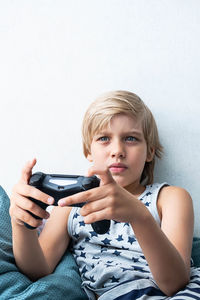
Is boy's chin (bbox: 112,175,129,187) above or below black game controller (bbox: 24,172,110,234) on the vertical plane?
below

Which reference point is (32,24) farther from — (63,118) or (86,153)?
Answer: (86,153)

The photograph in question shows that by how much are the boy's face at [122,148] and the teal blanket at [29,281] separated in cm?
31

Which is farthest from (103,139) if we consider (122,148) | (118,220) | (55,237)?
(118,220)

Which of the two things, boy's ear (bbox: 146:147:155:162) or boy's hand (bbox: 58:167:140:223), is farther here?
boy's ear (bbox: 146:147:155:162)

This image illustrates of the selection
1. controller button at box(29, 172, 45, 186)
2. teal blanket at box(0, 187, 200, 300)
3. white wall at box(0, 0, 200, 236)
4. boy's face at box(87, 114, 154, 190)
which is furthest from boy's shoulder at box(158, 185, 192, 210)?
controller button at box(29, 172, 45, 186)

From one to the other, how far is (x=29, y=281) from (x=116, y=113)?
1.77ft

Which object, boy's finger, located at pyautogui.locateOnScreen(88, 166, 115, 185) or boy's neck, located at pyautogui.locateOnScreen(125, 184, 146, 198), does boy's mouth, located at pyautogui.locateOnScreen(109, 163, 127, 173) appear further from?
boy's finger, located at pyautogui.locateOnScreen(88, 166, 115, 185)

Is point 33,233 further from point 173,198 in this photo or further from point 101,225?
point 173,198

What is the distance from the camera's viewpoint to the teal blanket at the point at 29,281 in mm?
935

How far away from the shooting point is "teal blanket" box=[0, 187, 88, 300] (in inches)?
36.8

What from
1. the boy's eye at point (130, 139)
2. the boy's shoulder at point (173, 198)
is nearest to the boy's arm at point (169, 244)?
the boy's shoulder at point (173, 198)

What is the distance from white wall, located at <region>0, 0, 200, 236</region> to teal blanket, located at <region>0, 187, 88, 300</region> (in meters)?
0.39

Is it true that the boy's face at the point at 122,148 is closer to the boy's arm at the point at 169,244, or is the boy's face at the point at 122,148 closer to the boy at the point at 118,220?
the boy at the point at 118,220

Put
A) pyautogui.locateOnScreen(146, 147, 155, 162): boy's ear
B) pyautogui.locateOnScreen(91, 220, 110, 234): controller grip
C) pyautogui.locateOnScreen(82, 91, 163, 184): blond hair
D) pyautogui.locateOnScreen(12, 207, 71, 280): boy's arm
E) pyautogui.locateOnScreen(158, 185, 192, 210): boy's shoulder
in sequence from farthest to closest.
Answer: pyautogui.locateOnScreen(146, 147, 155, 162): boy's ear → pyautogui.locateOnScreen(82, 91, 163, 184): blond hair → pyautogui.locateOnScreen(158, 185, 192, 210): boy's shoulder → pyautogui.locateOnScreen(12, 207, 71, 280): boy's arm → pyautogui.locateOnScreen(91, 220, 110, 234): controller grip
